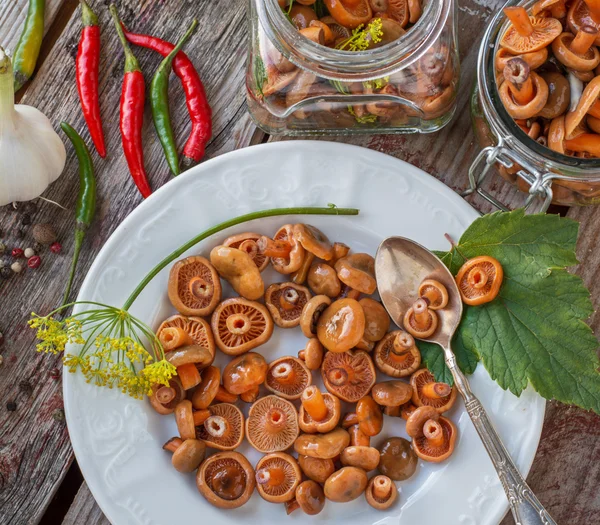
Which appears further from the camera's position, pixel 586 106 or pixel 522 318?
pixel 522 318

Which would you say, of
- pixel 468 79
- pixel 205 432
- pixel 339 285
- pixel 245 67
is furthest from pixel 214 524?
pixel 468 79

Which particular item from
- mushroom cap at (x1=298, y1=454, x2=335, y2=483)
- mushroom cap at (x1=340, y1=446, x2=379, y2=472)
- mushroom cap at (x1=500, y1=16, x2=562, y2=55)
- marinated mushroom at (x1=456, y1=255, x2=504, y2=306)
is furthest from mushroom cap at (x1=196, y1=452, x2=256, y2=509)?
mushroom cap at (x1=500, y1=16, x2=562, y2=55)

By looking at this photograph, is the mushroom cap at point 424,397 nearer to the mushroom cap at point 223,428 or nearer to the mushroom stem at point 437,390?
the mushroom stem at point 437,390

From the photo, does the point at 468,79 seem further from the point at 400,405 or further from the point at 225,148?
the point at 400,405

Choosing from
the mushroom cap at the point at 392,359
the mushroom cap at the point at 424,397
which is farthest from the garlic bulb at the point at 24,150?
the mushroom cap at the point at 424,397

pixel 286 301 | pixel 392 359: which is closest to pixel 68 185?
pixel 286 301

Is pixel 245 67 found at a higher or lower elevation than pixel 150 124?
higher

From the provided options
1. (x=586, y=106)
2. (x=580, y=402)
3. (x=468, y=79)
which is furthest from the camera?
(x=468, y=79)

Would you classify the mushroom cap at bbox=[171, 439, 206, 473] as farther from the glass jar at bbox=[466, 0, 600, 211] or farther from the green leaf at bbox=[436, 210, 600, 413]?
the glass jar at bbox=[466, 0, 600, 211]
